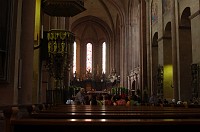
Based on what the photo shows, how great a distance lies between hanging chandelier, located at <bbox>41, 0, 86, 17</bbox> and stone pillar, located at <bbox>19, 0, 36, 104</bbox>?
3.64 m

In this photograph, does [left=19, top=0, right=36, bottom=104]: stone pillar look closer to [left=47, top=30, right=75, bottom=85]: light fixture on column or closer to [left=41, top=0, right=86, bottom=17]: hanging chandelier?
[left=41, top=0, right=86, bottom=17]: hanging chandelier

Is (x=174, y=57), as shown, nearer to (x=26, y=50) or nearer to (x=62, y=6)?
(x=62, y=6)

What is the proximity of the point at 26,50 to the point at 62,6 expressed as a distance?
4.32 m

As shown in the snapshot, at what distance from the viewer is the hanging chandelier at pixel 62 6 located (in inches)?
366

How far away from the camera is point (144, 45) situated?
22141 mm

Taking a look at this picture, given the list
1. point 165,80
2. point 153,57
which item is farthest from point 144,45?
point 165,80

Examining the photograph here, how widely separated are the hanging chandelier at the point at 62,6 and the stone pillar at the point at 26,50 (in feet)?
11.9

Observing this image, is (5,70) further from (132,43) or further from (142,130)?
(132,43)

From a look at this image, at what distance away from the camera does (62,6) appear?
9555 millimetres

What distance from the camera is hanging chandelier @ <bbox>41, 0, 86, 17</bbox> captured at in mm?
9289

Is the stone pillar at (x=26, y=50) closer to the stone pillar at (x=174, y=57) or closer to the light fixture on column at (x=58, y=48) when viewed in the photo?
the light fixture on column at (x=58, y=48)

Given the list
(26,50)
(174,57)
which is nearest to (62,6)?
(26,50)

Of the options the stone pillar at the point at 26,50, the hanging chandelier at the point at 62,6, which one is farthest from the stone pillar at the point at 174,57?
the stone pillar at the point at 26,50

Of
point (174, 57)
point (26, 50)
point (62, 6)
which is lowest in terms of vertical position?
point (26, 50)
